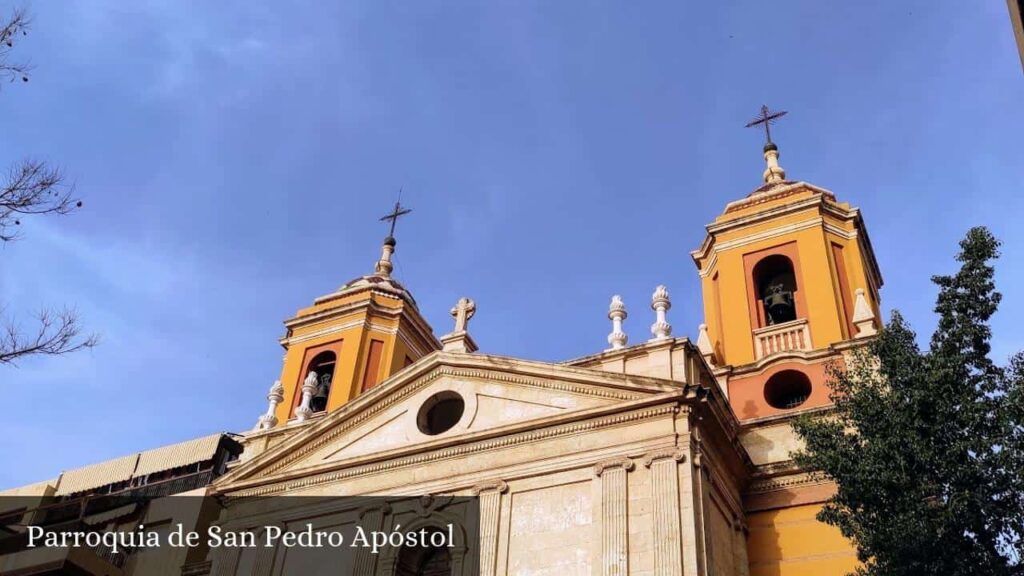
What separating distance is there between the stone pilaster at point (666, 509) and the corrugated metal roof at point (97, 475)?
627 inches

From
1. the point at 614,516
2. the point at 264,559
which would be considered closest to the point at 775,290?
the point at 614,516

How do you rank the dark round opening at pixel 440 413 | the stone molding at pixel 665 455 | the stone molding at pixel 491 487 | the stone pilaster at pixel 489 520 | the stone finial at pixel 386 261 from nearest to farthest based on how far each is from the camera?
the stone molding at pixel 665 455, the stone pilaster at pixel 489 520, the stone molding at pixel 491 487, the dark round opening at pixel 440 413, the stone finial at pixel 386 261

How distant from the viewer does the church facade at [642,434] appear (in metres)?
13.9

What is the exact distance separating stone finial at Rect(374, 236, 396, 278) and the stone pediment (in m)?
10.3

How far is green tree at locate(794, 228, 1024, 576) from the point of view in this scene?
11.4 m

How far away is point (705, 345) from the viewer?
763 inches

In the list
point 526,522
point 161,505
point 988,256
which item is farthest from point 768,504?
point 161,505

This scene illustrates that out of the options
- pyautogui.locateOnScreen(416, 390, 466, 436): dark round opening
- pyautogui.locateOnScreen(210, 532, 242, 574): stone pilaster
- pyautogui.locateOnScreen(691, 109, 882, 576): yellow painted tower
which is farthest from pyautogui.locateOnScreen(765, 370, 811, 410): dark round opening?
pyautogui.locateOnScreen(210, 532, 242, 574): stone pilaster

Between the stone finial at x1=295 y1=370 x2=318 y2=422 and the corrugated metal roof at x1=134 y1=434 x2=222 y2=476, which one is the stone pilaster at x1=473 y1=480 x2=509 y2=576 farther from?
the corrugated metal roof at x1=134 y1=434 x2=222 y2=476

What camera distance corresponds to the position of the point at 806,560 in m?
15.2

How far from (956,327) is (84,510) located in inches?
724

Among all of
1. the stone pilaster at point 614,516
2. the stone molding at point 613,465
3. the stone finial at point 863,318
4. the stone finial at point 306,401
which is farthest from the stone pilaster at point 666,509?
the stone finial at point 306,401

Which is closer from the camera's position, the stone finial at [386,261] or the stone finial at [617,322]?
the stone finial at [617,322]

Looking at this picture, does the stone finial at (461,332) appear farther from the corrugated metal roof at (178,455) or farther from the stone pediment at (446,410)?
the corrugated metal roof at (178,455)
